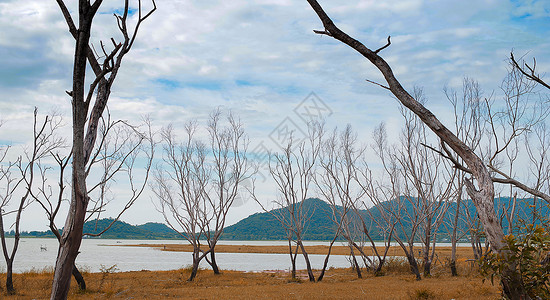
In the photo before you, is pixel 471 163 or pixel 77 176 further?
pixel 471 163

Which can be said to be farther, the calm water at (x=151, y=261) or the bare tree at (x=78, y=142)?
the calm water at (x=151, y=261)

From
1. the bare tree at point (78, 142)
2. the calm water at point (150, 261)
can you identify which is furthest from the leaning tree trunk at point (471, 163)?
the calm water at point (150, 261)

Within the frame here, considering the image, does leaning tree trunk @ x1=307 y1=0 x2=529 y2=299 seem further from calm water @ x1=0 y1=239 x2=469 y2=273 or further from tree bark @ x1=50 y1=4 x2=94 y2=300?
calm water @ x1=0 y1=239 x2=469 y2=273

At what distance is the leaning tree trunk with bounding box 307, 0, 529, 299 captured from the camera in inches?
173

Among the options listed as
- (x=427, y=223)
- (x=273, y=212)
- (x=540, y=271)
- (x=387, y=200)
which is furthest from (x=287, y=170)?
(x=540, y=271)

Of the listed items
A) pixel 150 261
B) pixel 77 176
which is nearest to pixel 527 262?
pixel 77 176

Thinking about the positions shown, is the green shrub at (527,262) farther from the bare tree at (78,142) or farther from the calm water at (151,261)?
the calm water at (151,261)

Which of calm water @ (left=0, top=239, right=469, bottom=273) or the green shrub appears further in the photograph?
calm water @ (left=0, top=239, right=469, bottom=273)

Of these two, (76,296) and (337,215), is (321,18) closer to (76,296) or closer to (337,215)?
(76,296)

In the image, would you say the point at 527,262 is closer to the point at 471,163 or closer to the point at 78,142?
the point at 471,163

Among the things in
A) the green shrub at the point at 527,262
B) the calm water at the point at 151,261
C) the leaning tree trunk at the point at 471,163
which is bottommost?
the calm water at the point at 151,261

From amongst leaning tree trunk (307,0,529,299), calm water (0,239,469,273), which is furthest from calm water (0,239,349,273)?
leaning tree trunk (307,0,529,299)

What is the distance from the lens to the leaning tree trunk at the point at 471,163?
4.40 meters

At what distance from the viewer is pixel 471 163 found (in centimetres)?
454
